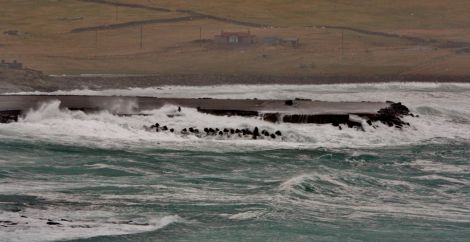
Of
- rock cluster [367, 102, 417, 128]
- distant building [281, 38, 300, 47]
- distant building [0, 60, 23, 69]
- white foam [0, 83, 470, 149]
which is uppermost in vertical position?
distant building [281, 38, 300, 47]

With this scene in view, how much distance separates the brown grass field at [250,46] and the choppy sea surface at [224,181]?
211 feet

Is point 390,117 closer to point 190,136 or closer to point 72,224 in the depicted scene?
point 190,136

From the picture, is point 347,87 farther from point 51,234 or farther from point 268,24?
point 51,234

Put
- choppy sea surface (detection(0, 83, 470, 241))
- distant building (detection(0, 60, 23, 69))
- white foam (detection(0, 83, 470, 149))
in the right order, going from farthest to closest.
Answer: distant building (detection(0, 60, 23, 69)) → white foam (detection(0, 83, 470, 149)) → choppy sea surface (detection(0, 83, 470, 241))

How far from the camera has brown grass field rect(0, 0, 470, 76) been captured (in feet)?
437

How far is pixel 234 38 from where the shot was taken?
14550 cm

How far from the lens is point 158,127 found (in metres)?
57.0

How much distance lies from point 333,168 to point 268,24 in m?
117

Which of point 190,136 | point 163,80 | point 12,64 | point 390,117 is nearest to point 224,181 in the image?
point 190,136

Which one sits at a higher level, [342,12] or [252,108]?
[342,12]

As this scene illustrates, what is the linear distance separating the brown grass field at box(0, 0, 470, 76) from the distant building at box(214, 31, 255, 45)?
119cm

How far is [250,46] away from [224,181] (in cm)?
10623

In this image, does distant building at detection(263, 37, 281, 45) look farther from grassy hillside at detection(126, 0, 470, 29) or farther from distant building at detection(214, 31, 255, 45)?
grassy hillside at detection(126, 0, 470, 29)

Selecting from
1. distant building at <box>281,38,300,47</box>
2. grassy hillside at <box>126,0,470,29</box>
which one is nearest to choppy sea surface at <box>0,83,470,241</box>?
distant building at <box>281,38,300,47</box>
